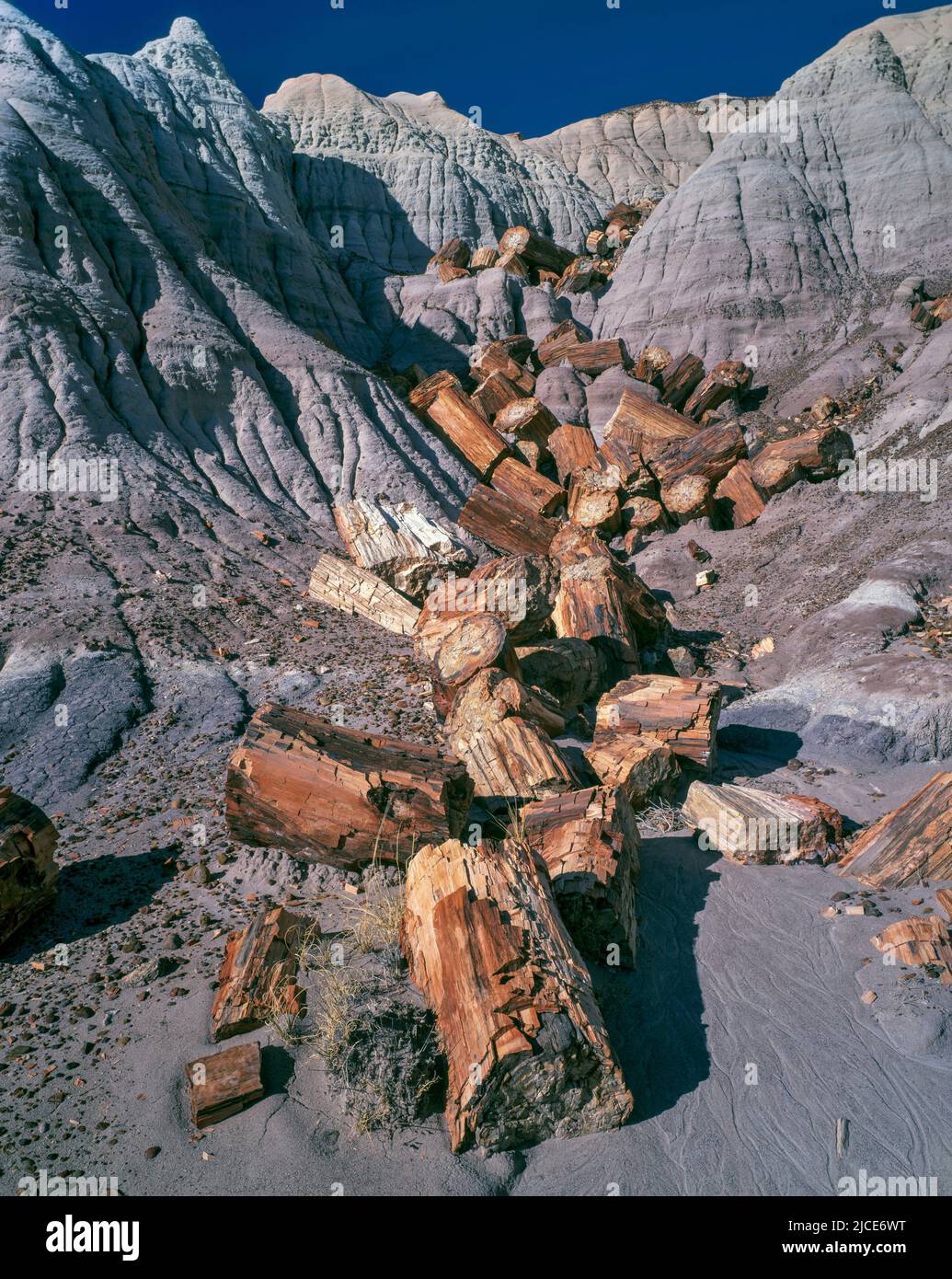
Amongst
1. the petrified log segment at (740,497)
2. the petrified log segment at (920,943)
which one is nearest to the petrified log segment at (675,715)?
the petrified log segment at (920,943)

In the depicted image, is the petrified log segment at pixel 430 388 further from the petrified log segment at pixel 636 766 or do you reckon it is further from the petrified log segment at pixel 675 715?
the petrified log segment at pixel 636 766

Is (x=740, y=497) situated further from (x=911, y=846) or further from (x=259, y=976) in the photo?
(x=259, y=976)

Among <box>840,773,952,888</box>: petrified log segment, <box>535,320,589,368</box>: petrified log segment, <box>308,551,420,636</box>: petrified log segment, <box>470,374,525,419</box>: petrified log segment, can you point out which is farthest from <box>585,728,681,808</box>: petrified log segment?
<box>535,320,589,368</box>: petrified log segment

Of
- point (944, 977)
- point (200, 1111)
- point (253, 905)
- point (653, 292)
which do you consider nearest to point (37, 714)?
point (253, 905)

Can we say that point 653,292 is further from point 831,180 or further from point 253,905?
point 253,905

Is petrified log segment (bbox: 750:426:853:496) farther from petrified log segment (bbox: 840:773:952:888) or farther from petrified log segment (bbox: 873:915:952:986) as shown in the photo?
petrified log segment (bbox: 873:915:952:986)

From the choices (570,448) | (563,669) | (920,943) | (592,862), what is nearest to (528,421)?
(570,448)
